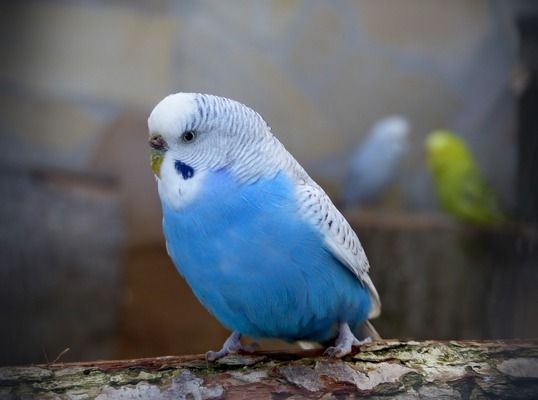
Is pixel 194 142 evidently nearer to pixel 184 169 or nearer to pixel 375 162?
pixel 184 169

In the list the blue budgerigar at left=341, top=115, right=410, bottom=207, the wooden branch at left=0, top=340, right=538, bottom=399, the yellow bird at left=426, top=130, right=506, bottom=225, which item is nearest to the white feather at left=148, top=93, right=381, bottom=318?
the wooden branch at left=0, top=340, right=538, bottom=399

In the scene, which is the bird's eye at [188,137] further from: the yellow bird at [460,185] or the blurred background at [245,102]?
the yellow bird at [460,185]

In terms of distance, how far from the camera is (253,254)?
1.87 meters

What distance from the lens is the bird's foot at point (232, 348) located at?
201 cm

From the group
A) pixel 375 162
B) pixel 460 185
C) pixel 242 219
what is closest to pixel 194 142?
pixel 242 219

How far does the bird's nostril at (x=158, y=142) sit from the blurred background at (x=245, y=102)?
6.82ft

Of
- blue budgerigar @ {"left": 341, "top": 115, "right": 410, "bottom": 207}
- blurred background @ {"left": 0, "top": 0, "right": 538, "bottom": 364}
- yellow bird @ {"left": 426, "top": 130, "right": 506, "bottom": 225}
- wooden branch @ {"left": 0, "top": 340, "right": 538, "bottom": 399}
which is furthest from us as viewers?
blue budgerigar @ {"left": 341, "top": 115, "right": 410, "bottom": 207}

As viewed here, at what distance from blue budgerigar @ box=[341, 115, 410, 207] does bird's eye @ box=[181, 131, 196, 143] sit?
3.17m

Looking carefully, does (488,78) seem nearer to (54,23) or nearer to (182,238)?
(54,23)

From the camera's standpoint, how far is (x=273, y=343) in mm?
4074

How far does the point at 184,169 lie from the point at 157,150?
0.09 m

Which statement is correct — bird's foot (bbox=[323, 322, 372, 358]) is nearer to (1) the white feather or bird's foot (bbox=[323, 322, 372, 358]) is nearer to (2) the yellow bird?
(1) the white feather

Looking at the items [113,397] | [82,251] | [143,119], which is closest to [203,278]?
[113,397]

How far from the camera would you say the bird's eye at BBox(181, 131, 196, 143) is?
6.05ft
